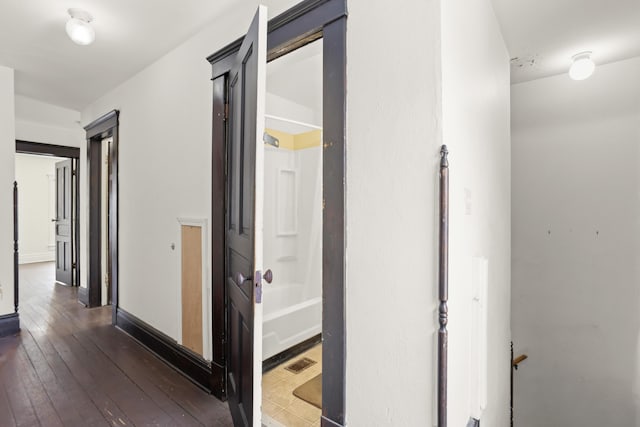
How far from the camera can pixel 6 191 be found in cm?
323

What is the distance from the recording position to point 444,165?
1154 mm

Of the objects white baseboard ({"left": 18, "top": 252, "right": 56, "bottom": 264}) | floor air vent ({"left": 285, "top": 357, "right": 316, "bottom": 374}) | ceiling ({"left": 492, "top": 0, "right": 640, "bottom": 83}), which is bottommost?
floor air vent ({"left": 285, "top": 357, "right": 316, "bottom": 374})

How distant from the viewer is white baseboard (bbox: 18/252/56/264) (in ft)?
24.4

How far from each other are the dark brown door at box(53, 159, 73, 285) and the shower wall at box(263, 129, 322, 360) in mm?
3548

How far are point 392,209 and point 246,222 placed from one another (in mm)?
703

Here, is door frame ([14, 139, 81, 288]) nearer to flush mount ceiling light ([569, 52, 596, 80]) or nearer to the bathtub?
the bathtub

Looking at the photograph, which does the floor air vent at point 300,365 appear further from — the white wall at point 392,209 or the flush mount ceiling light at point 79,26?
the flush mount ceiling light at point 79,26

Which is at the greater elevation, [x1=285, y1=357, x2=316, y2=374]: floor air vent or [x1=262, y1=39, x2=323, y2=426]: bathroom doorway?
[x1=262, y1=39, x2=323, y2=426]: bathroom doorway

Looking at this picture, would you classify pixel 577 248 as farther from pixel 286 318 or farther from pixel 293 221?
pixel 293 221

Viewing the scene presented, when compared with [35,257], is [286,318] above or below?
above

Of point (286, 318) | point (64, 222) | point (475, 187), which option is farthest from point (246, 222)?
point (64, 222)

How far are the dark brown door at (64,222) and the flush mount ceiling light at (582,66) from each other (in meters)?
6.25

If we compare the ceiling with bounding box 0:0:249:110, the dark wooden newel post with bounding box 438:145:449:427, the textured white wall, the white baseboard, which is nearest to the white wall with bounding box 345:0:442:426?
the dark wooden newel post with bounding box 438:145:449:427

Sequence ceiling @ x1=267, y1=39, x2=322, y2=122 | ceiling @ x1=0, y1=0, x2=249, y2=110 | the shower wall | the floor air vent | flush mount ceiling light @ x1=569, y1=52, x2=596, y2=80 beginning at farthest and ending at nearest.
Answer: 1. the shower wall
2. the floor air vent
3. flush mount ceiling light @ x1=569, y1=52, x2=596, y2=80
4. ceiling @ x1=267, y1=39, x2=322, y2=122
5. ceiling @ x1=0, y1=0, x2=249, y2=110
